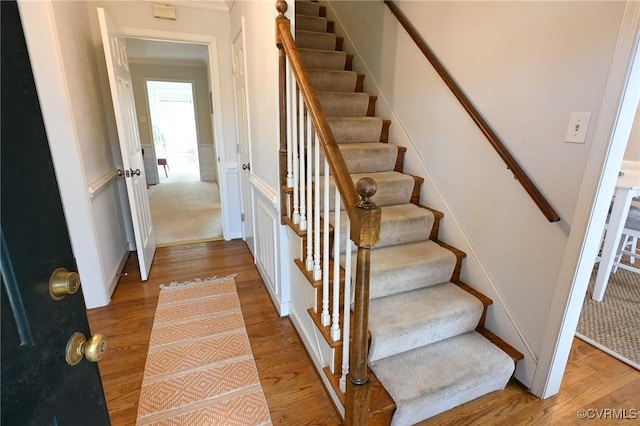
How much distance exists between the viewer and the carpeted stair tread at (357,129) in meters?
2.45

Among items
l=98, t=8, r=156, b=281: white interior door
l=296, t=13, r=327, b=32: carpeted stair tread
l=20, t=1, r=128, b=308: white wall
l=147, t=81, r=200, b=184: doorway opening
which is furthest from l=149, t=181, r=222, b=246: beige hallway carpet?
l=147, t=81, r=200, b=184: doorway opening

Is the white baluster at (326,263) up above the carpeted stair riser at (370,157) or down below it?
below

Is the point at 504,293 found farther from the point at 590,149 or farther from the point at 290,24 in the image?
the point at 290,24

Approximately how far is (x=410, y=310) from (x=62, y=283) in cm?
151

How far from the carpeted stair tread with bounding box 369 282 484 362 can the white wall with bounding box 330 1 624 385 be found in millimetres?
176

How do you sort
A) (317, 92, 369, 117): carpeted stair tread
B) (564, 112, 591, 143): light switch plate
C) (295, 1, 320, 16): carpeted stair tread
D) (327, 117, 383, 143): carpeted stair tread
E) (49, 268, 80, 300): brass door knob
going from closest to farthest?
(49, 268, 80, 300): brass door knob < (564, 112, 591, 143): light switch plate < (327, 117, 383, 143): carpeted stair tread < (317, 92, 369, 117): carpeted stair tread < (295, 1, 320, 16): carpeted stair tread

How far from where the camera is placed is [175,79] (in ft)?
19.9

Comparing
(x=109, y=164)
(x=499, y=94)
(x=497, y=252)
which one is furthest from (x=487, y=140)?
(x=109, y=164)

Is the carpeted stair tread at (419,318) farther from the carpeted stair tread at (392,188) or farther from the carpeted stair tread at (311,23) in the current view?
the carpeted stair tread at (311,23)

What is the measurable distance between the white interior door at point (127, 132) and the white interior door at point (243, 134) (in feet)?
3.01

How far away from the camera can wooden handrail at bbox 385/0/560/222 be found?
1.47 metres

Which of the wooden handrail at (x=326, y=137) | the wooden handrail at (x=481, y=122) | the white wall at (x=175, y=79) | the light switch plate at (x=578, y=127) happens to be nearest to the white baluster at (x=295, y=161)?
the wooden handrail at (x=326, y=137)

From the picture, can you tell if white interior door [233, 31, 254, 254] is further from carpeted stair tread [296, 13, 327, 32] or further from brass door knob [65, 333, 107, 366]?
brass door knob [65, 333, 107, 366]

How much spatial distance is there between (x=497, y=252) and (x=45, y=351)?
190cm
